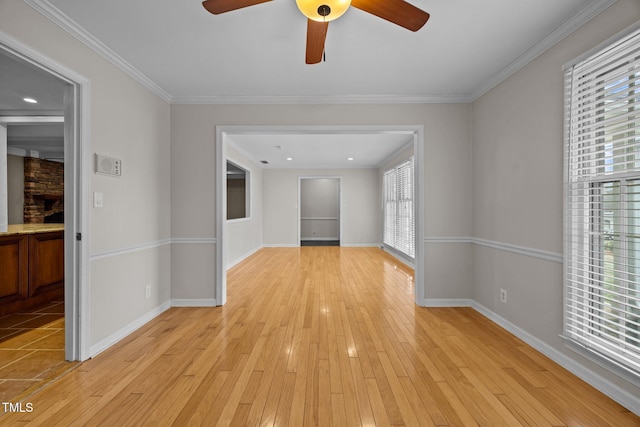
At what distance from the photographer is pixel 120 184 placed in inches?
104

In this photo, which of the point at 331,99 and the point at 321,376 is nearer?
the point at 321,376

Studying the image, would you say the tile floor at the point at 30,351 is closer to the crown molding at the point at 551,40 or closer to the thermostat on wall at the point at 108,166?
the thermostat on wall at the point at 108,166

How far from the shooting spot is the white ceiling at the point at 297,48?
199cm

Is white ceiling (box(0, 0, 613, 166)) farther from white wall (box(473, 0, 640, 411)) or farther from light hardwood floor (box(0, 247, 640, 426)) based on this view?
light hardwood floor (box(0, 247, 640, 426))

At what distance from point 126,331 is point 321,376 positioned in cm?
194

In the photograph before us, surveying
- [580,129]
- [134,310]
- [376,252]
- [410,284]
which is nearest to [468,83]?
[580,129]

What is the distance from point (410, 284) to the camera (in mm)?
4449

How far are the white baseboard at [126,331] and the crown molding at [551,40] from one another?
170 inches

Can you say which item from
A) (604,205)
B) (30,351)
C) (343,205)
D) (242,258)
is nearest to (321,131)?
(604,205)

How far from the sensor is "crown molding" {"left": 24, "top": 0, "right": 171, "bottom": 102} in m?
1.91

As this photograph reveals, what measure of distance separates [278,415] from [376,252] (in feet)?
20.6

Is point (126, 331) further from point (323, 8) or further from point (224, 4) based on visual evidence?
point (323, 8)

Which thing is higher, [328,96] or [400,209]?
[328,96]

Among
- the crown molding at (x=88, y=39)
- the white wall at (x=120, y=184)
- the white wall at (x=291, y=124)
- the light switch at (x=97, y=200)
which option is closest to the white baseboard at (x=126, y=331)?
the white wall at (x=120, y=184)
